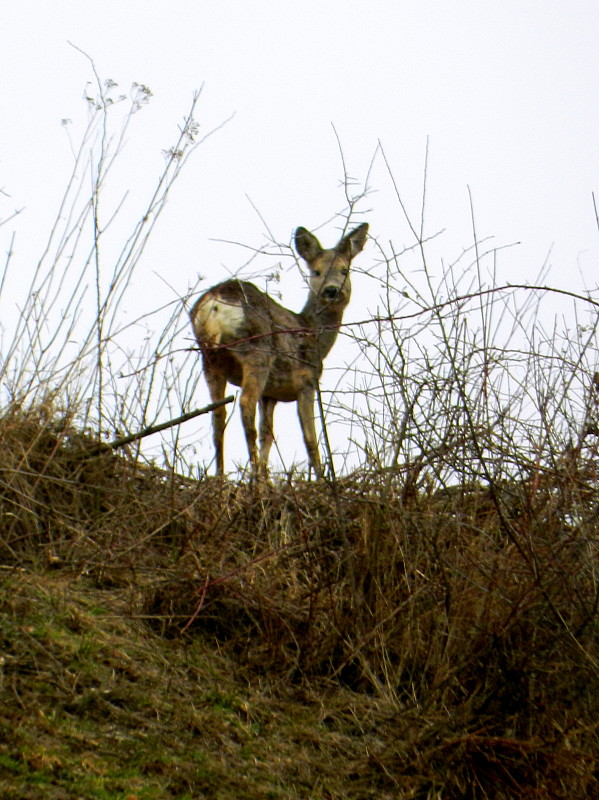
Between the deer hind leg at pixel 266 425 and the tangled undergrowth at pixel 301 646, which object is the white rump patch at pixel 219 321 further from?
the tangled undergrowth at pixel 301 646

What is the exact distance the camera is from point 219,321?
9938 mm

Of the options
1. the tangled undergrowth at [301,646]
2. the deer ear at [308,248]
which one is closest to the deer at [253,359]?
the deer ear at [308,248]

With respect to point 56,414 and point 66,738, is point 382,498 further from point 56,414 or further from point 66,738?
point 66,738

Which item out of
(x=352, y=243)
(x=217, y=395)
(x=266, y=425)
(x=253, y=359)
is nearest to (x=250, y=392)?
(x=253, y=359)

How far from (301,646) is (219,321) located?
18.2 feet

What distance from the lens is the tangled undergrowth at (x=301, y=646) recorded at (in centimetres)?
377

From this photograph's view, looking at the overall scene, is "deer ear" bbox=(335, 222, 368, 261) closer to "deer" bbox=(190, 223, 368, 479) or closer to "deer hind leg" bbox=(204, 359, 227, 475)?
"deer" bbox=(190, 223, 368, 479)

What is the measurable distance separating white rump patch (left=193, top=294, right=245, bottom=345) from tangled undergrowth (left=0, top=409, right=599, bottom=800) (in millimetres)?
4193

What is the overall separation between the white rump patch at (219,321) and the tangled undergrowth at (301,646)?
419 cm

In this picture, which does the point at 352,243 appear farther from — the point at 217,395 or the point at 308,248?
the point at 308,248

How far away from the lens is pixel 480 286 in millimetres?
4949

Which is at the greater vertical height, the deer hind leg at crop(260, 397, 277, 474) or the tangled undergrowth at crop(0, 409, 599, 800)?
the deer hind leg at crop(260, 397, 277, 474)

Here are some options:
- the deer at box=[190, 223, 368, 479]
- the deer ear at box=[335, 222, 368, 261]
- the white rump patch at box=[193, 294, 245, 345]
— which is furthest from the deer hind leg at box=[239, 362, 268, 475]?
the deer ear at box=[335, 222, 368, 261]

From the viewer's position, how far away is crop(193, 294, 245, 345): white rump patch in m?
9.91
